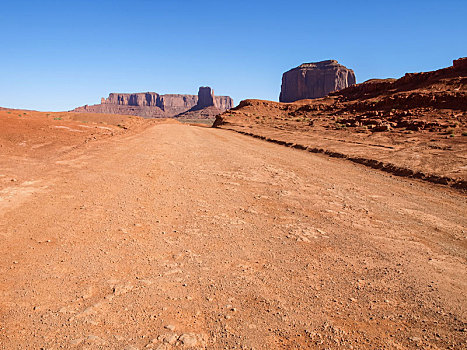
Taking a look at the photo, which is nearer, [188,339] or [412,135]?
[188,339]

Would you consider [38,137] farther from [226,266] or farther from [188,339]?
[188,339]

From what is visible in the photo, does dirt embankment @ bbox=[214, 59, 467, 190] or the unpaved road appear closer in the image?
the unpaved road

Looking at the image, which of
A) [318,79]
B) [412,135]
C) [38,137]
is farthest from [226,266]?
[318,79]

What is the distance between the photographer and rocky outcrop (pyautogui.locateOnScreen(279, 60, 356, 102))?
12381 centimetres

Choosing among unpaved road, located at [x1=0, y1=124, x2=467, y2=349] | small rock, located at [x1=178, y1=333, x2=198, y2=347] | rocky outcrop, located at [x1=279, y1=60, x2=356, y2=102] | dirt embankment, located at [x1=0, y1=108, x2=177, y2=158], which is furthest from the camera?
rocky outcrop, located at [x1=279, y1=60, x2=356, y2=102]

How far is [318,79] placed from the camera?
12531 centimetres

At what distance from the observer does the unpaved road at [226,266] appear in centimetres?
276

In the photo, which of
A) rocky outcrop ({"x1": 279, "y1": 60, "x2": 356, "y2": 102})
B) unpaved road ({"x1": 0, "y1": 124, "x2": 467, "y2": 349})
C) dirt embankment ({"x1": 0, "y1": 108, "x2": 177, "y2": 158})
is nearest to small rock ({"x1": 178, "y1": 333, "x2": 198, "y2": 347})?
unpaved road ({"x1": 0, "y1": 124, "x2": 467, "y2": 349})

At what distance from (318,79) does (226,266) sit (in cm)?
13445

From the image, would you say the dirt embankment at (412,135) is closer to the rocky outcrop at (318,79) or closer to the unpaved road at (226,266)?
the unpaved road at (226,266)

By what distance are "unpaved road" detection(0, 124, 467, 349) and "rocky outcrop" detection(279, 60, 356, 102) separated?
418 feet

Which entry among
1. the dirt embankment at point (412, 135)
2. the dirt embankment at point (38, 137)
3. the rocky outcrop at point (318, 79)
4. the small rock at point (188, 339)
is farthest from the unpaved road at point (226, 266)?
the rocky outcrop at point (318, 79)

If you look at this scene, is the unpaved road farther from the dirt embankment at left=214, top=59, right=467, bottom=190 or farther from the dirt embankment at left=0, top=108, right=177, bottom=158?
the dirt embankment at left=0, top=108, right=177, bottom=158

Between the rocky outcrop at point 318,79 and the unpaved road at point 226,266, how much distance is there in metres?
127
